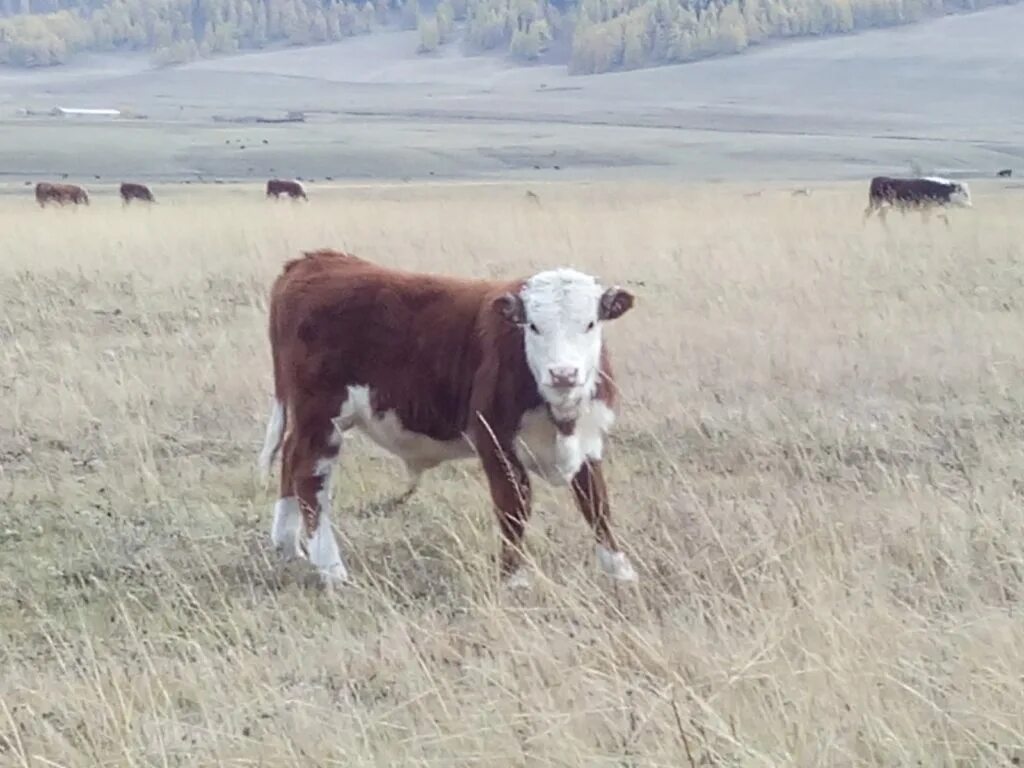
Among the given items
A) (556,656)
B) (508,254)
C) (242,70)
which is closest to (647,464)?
(556,656)

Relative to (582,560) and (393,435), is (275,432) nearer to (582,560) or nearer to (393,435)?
(393,435)

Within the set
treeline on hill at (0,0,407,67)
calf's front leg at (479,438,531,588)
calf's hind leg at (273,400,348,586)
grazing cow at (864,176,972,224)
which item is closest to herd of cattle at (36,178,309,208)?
grazing cow at (864,176,972,224)

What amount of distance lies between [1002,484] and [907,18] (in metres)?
117

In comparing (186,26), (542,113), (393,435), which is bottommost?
(542,113)

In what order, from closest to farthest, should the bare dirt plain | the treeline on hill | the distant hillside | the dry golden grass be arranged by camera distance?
the dry golden grass
the bare dirt plain
the distant hillside
the treeline on hill

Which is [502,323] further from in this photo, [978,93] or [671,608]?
[978,93]

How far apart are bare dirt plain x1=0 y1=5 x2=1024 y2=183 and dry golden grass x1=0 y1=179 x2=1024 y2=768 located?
3902 cm

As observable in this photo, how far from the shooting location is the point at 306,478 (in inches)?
244

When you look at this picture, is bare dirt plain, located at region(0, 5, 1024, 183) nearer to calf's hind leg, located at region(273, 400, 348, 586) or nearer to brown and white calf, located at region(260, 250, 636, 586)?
brown and white calf, located at region(260, 250, 636, 586)

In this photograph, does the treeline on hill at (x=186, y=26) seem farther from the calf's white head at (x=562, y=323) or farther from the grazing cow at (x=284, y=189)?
the calf's white head at (x=562, y=323)

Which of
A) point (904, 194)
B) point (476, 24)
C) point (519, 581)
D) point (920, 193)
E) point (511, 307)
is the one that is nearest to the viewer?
point (519, 581)

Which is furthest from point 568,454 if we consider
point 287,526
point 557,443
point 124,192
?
point 124,192

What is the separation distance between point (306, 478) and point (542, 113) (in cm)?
8298

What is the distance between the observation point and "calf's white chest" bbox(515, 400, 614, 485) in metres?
5.75
